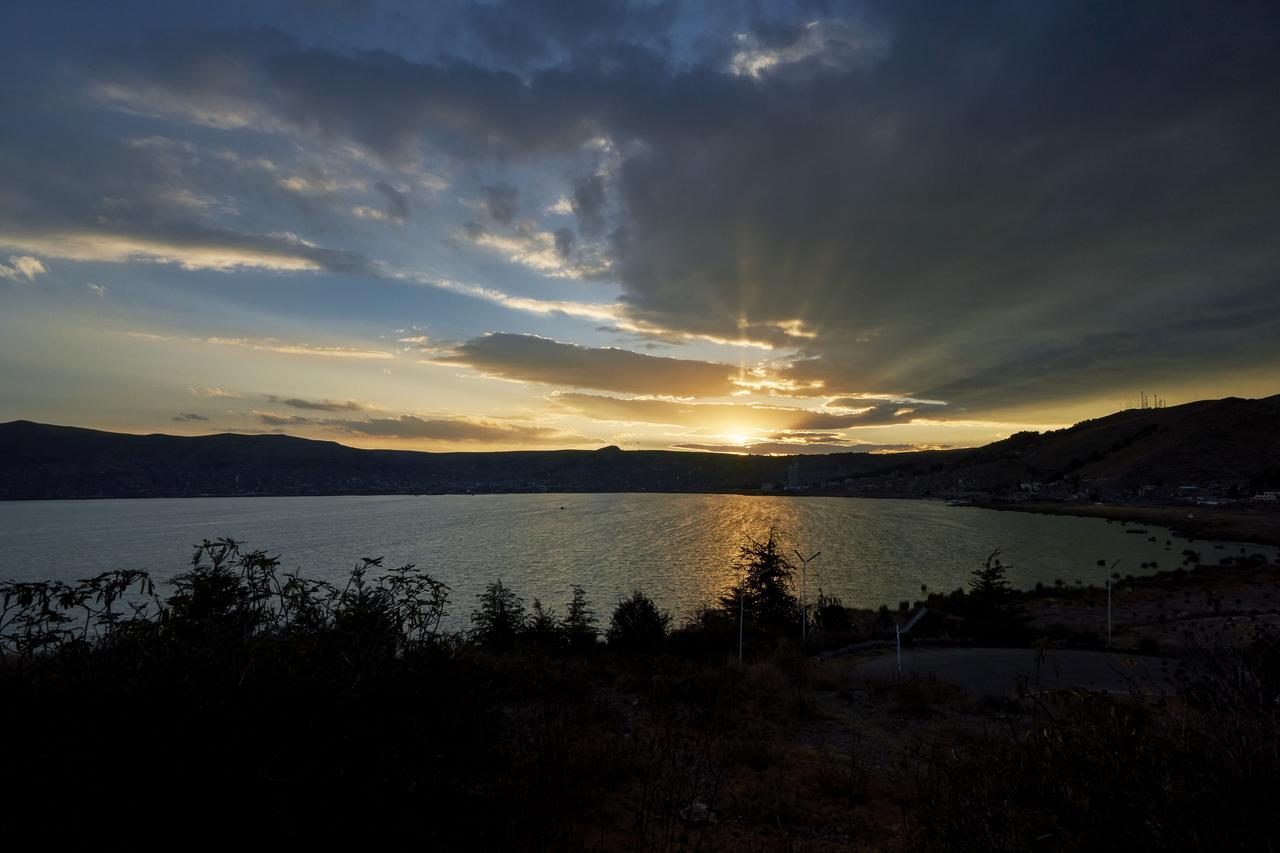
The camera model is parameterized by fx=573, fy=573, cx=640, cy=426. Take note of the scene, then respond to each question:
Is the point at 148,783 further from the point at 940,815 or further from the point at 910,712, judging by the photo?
the point at 910,712

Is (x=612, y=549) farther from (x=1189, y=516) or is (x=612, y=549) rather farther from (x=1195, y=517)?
(x=1189, y=516)

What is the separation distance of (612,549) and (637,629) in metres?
46.4

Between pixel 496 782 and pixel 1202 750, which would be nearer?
pixel 1202 750

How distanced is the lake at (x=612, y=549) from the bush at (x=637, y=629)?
509 inches

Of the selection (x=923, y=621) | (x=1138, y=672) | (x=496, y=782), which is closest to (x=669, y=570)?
(x=923, y=621)

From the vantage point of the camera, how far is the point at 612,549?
235 feet

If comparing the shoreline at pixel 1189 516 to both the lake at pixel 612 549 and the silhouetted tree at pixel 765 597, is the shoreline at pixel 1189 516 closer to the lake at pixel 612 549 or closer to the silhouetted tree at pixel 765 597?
the lake at pixel 612 549

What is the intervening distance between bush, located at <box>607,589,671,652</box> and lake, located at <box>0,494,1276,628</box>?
42.4ft

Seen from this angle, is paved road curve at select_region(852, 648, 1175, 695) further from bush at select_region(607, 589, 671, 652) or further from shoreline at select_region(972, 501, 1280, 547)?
shoreline at select_region(972, 501, 1280, 547)

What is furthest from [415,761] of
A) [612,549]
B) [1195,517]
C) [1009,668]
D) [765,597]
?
[1195,517]

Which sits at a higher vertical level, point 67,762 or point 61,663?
point 61,663

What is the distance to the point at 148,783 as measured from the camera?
399cm

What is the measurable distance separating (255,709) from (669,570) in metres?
54.6

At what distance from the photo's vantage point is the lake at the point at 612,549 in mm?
50688
